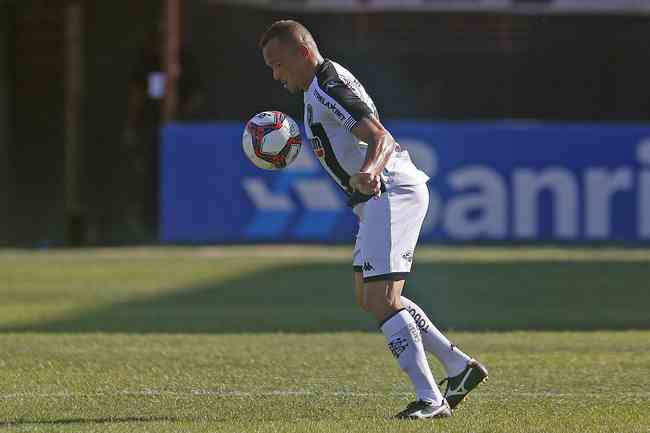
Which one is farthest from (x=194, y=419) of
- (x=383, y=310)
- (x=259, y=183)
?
(x=259, y=183)

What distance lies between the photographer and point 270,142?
797 centimetres

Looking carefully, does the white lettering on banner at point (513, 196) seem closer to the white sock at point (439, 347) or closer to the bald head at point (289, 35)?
the white sock at point (439, 347)

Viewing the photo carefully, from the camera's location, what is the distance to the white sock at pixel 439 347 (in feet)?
25.5

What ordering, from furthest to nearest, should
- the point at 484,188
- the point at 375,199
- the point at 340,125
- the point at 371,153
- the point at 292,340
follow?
the point at 484,188
the point at 292,340
the point at 375,199
the point at 340,125
the point at 371,153

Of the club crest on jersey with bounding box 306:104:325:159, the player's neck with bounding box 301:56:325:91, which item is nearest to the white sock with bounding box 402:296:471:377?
the club crest on jersey with bounding box 306:104:325:159

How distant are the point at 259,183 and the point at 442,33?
13.8ft

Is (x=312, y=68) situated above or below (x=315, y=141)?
above

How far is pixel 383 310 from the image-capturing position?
7539 mm

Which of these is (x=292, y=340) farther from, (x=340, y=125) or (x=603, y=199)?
(x=603, y=199)

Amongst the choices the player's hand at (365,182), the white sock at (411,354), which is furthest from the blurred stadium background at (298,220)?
the player's hand at (365,182)

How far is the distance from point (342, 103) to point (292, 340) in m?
3.78

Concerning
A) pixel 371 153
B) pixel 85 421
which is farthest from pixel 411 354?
pixel 85 421

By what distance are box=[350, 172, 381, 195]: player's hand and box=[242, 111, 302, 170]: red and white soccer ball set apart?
85 centimetres

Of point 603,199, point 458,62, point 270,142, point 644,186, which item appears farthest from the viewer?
point 458,62
